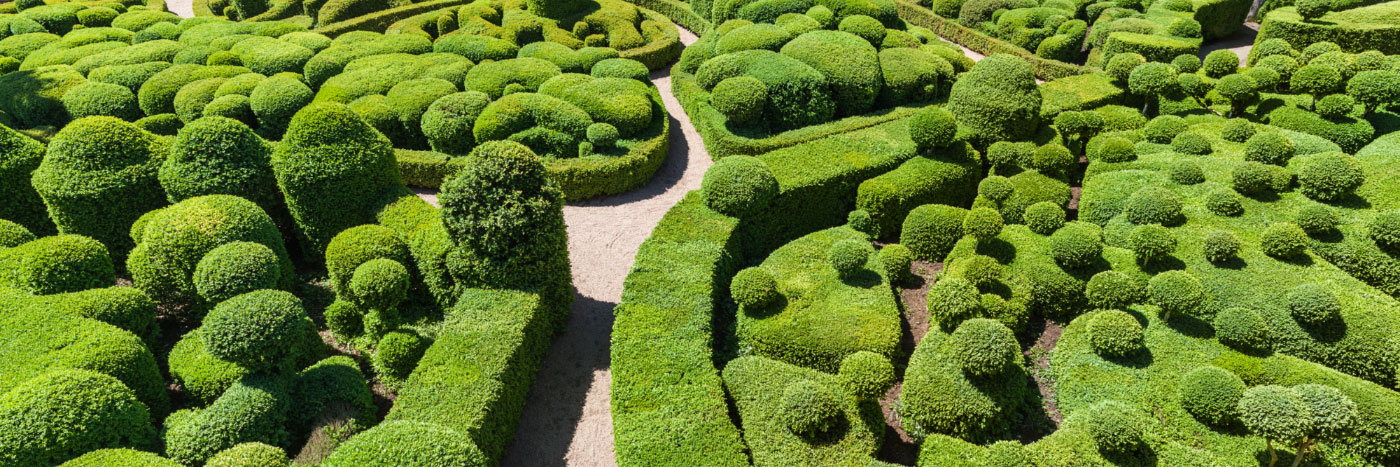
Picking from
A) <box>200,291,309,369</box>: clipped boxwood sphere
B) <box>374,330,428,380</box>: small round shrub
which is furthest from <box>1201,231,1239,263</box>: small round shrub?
<box>200,291,309,369</box>: clipped boxwood sphere

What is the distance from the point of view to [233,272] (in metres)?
13.9

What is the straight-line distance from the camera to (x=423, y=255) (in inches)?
631

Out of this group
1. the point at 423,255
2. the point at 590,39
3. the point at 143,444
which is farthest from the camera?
the point at 590,39

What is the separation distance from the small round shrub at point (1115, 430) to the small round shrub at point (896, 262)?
243 inches

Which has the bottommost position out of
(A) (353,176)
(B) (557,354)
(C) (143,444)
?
(B) (557,354)

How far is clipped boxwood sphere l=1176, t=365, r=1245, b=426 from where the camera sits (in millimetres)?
12555

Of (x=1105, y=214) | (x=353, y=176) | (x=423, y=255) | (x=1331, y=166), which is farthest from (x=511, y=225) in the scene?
(x=1331, y=166)

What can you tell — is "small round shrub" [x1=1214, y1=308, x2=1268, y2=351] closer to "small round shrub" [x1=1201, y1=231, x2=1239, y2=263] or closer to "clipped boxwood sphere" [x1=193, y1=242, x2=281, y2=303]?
"small round shrub" [x1=1201, y1=231, x2=1239, y2=263]

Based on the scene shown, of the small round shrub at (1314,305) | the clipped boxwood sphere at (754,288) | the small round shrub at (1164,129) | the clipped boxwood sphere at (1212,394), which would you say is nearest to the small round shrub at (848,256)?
the clipped boxwood sphere at (754,288)

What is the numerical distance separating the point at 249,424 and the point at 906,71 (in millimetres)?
24083

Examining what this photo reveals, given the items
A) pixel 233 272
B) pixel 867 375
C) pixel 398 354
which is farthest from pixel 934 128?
pixel 233 272

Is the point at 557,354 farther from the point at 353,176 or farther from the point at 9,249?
the point at 9,249

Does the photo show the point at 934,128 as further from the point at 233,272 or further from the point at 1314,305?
the point at 233,272

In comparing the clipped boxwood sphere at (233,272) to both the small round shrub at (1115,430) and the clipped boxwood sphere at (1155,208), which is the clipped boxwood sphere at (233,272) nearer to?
the small round shrub at (1115,430)
